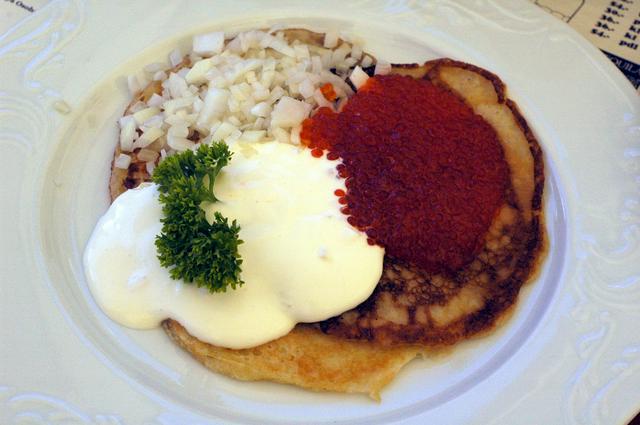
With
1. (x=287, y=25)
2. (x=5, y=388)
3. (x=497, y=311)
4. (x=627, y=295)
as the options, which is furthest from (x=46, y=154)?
(x=627, y=295)

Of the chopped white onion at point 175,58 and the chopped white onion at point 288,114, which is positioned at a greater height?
the chopped white onion at point 288,114

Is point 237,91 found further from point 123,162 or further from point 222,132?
point 123,162

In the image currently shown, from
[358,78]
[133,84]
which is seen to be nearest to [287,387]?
A: [358,78]

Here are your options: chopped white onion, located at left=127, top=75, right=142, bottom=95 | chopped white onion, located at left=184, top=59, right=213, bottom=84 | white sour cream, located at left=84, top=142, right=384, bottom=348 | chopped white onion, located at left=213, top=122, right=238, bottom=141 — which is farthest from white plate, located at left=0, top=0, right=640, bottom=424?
chopped white onion, located at left=213, top=122, right=238, bottom=141

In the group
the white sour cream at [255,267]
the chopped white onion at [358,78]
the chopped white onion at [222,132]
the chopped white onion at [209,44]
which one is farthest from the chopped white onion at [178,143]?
the chopped white onion at [358,78]

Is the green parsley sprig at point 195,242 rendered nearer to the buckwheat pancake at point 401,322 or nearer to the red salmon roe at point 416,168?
the buckwheat pancake at point 401,322

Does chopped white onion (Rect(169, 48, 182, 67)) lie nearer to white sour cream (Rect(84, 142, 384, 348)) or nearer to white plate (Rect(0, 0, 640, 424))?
white plate (Rect(0, 0, 640, 424))
